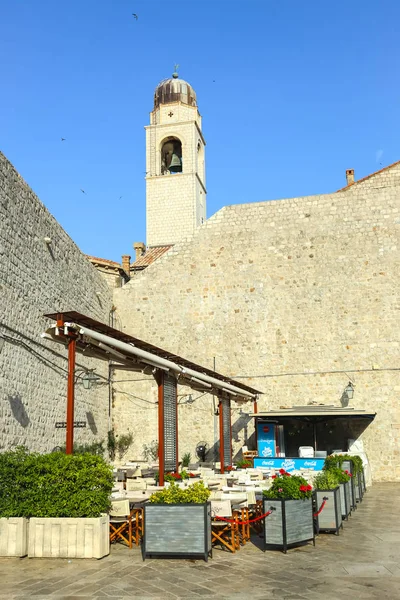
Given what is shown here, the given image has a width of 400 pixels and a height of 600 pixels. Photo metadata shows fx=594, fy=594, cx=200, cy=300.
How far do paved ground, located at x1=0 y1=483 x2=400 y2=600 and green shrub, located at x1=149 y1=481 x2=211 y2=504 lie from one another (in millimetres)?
666

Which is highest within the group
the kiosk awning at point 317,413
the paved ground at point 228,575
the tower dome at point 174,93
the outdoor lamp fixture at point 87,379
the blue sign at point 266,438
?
the tower dome at point 174,93

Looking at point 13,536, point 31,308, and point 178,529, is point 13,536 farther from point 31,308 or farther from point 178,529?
point 31,308

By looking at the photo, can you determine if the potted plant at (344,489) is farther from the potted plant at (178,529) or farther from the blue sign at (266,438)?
the blue sign at (266,438)

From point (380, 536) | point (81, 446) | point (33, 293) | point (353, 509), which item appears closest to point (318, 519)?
point (380, 536)

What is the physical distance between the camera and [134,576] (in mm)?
6180

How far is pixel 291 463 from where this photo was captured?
15.1m

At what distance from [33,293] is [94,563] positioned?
27.3ft

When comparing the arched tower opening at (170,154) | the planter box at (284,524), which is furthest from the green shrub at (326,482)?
the arched tower opening at (170,154)

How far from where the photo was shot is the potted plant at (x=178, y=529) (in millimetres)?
6831

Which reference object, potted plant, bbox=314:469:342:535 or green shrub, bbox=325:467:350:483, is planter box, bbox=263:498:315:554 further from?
green shrub, bbox=325:467:350:483

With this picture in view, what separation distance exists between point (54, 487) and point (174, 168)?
34.6 m

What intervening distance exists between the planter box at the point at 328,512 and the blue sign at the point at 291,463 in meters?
5.44

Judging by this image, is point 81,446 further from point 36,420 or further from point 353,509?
point 353,509

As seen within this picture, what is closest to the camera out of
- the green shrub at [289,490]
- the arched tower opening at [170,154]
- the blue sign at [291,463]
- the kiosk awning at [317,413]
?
the green shrub at [289,490]
